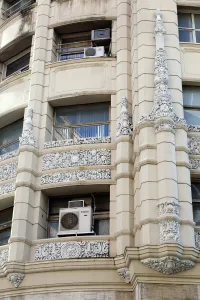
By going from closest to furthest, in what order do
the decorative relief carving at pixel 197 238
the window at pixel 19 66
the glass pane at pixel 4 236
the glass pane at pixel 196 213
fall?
the decorative relief carving at pixel 197 238, the glass pane at pixel 196 213, the glass pane at pixel 4 236, the window at pixel 19 66

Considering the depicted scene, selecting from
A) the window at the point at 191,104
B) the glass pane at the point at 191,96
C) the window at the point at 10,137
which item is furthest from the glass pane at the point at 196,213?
the window at the point at 10,137

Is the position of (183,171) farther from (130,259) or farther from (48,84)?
(48,84)

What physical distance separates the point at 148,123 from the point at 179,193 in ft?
7.19

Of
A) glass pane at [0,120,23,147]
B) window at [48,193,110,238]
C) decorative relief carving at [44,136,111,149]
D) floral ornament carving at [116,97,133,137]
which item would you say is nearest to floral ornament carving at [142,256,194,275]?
window at [48,193,110,238]

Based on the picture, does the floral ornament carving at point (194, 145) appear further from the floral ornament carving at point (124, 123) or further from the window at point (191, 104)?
the floral ornament carving at point (124, 123)

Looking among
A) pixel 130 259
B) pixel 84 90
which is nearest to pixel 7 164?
pixel 84 90

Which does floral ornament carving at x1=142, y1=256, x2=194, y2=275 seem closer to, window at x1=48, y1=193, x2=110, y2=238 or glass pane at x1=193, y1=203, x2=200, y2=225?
glass pane at x1=193, y1=203, x2=200, y2=225

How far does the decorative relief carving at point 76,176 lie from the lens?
48.1 ft

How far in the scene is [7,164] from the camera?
16.0m

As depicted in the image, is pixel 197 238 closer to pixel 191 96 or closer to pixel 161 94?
pixel 161 94

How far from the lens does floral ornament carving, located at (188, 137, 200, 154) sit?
1401 cm

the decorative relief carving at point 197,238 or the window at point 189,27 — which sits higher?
the window at point 189,27

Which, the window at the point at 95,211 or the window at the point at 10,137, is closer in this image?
the window at the point at 95,211

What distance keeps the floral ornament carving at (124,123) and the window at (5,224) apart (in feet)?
14.8
